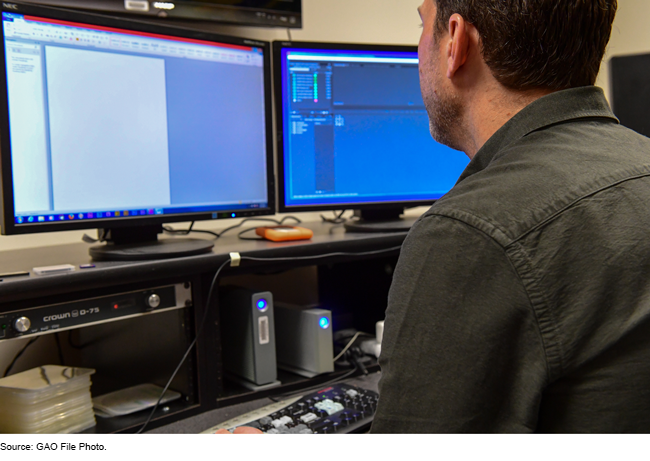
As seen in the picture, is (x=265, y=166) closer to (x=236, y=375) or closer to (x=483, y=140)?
(x=236, y=375)

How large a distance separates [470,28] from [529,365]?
40 centimetres

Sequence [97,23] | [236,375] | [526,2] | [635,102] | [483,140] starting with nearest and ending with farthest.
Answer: [526,2], [483,140], [97,23], [236,375], [635,102]

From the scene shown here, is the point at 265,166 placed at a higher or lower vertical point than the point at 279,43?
lower

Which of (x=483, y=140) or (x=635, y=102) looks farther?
(x=635, y=102)

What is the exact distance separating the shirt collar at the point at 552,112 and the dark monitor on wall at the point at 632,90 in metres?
1.23

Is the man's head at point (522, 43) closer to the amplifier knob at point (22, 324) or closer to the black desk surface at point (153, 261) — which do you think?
the black desk surface at point (153, 261)

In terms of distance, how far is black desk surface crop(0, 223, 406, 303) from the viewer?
75 cm

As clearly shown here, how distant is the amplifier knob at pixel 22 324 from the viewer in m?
0.74

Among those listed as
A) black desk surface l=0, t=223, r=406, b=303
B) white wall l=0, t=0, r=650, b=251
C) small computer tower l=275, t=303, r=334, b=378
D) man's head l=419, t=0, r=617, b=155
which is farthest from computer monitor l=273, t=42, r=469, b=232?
man's head l=419, t=0, r=617, b=155

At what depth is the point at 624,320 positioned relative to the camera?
1.50 ft

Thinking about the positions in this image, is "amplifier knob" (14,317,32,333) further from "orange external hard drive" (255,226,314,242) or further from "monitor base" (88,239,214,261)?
"orange external hard drive" (255,226,314,242)

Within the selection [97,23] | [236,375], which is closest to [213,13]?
[97,23]

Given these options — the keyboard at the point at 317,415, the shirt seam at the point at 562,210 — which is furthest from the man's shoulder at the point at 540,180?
the keyboard at the point at 317,415

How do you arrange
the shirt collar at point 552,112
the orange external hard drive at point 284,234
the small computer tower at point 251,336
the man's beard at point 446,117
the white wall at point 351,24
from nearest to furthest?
the shirt collar at point 552,112
the man's beard at point 446,117
the small computer tower at point 251,336
the orange external hard drive at point 284,234
the white wall at point 351,24
